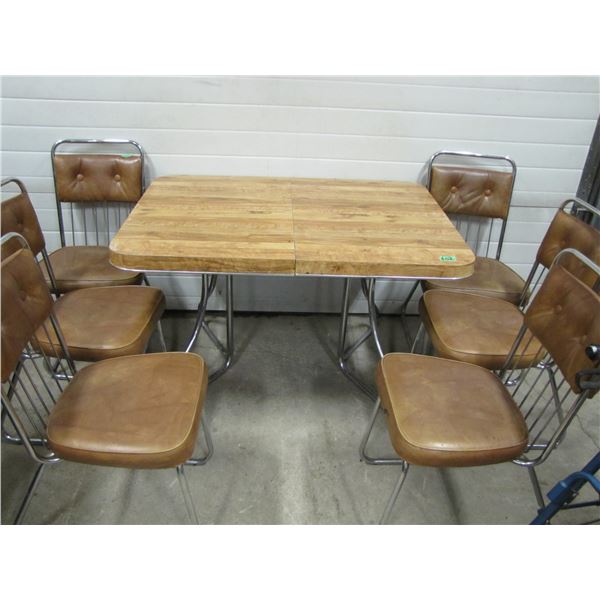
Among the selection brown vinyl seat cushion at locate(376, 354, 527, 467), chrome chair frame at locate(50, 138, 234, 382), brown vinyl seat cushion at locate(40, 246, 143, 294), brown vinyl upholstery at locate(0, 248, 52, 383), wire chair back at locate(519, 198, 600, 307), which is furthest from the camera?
chrome chair frame at locate(50, 138, 234, 382)

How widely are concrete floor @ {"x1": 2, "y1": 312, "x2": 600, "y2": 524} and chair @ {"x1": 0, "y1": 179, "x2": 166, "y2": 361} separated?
20.1 inches

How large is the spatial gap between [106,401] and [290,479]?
744mm

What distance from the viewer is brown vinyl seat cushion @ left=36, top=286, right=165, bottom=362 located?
1446mm

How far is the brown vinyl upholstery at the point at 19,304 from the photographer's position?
1.07 meters

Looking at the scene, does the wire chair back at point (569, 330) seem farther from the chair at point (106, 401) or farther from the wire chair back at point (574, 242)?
the chair at point (106, 401)

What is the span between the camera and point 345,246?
139 cm

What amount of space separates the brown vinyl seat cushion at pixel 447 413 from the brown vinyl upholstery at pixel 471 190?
92 cm

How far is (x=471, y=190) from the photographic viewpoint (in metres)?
2.05

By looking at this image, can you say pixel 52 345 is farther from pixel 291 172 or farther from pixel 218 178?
pixel 291 172

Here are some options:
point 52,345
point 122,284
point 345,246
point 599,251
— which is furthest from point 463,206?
point 52,345

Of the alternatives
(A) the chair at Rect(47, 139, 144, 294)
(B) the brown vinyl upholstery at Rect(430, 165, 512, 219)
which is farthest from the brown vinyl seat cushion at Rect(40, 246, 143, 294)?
(B) the brown vinyl upholstery at Rect(430, 165, 512, 219)

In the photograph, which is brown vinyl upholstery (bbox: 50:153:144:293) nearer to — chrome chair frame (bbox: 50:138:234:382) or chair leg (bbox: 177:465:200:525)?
chrome chair frame (bbox: 50:138:234:382)

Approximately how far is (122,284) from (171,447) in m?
0.92

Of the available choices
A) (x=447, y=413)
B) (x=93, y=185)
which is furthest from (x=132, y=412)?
A: (x=93, y=185)
